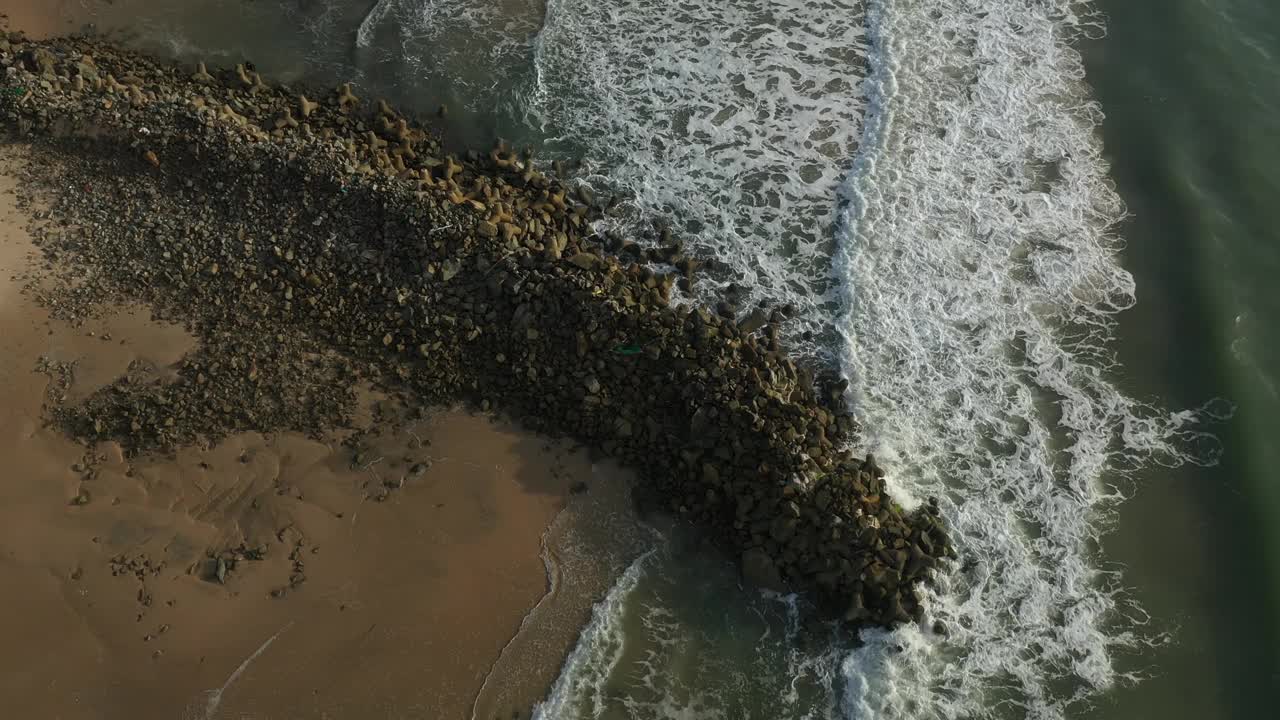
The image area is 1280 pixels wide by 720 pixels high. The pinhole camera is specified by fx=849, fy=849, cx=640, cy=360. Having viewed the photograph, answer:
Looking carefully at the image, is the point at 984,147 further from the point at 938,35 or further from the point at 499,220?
the point at 499,220

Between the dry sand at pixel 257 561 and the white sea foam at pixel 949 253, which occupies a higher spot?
the white sea foam at pixel 949 253

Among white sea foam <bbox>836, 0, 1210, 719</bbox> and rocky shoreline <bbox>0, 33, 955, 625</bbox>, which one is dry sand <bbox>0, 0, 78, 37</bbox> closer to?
rocky shoreline <bbox>0, 33, 955, 625</bbox>

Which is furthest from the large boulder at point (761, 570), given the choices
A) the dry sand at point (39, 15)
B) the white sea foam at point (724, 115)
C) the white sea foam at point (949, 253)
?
the dry sand at point (39, 15)

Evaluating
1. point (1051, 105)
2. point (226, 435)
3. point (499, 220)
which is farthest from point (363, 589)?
point (1051, 105)

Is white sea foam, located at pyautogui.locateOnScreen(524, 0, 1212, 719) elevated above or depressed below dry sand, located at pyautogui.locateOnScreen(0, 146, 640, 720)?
above

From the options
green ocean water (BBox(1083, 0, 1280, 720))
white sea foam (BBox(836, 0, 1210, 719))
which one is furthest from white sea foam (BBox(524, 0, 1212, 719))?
green ocean water (BBox(1083, 0, 1280, 720))

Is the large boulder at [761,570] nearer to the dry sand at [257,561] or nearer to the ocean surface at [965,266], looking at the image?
the ocean surface at [965,266]
